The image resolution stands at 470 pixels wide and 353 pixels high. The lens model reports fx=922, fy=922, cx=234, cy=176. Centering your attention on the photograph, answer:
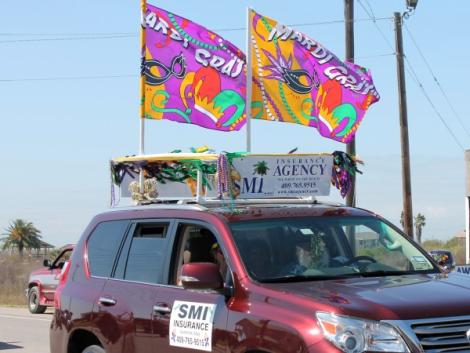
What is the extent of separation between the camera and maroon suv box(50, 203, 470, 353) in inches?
215

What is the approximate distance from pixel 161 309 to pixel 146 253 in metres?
0.70

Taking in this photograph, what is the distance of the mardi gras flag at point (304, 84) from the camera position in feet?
43.6

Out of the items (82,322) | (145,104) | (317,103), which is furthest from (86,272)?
(317,103)

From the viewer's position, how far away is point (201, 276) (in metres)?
6.25

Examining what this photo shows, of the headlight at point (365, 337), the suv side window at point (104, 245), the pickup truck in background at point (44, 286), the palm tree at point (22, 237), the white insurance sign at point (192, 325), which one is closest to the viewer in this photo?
the headlight at point (365, 337)

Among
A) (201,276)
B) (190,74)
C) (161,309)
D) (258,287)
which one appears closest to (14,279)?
(190,74)

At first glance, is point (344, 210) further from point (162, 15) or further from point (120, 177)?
point (162, 15)

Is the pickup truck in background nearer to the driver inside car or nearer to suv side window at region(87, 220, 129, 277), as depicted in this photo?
suv side window at region(87, 220, 129, 277)

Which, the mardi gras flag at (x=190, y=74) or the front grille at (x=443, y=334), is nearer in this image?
the front grille at (x=443, y=334)

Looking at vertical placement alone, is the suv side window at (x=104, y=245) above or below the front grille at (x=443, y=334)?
above

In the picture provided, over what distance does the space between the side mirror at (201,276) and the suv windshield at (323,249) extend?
0.76ft

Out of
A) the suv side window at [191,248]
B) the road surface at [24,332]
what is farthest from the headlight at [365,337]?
the road surface at [24,332]

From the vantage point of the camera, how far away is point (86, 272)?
8211 mm

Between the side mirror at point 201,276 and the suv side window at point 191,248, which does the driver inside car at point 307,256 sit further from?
the suv side window at point 191,248
